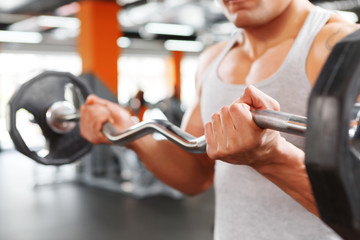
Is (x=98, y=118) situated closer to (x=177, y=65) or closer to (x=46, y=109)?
(x=46, y=109)

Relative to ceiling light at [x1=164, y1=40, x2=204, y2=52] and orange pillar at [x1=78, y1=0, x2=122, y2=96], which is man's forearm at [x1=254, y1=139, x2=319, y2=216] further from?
ceiling light at [x1=164, y1=40, x2=204, y2=52]

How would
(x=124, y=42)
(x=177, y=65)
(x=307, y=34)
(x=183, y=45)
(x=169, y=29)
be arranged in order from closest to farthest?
(x=307, y=34) → (x=169, y=29) → (x=124, y=42) → (x=183, y=45) → (x=177, y=65)

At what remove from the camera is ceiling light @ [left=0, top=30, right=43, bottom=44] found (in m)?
9.81

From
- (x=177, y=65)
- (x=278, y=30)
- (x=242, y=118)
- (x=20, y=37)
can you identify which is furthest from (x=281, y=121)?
(x=177, y=65)

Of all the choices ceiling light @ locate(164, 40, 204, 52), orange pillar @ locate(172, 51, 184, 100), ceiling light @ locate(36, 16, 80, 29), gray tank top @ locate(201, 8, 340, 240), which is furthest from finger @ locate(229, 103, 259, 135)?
orange pillar @ locate(172, 51, 184, 100)

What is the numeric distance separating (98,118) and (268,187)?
0.40 metres

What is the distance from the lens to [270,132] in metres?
0.51

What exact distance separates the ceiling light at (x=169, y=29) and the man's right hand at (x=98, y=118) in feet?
30.0

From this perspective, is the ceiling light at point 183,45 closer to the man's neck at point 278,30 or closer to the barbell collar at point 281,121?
the man's neck at point 278,30

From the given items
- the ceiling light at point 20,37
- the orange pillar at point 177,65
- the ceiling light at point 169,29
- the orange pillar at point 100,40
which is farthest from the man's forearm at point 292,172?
the orange pillar at point 177,65

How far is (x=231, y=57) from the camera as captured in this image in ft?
3.26

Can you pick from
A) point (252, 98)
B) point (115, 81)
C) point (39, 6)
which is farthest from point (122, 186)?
point (252, 98)

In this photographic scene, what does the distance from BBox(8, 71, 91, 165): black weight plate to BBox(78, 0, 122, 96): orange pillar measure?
5.32 metres

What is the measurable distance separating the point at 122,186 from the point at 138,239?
194 centimetres
